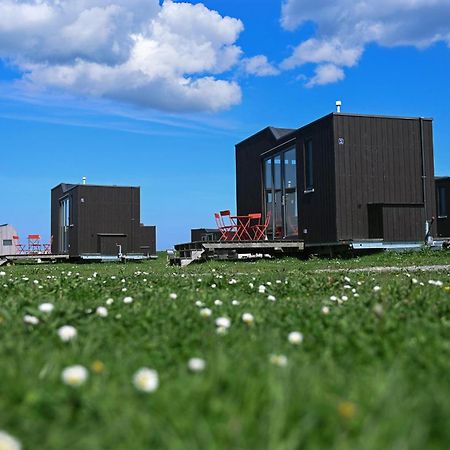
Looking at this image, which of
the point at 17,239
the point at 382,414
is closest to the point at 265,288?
the point at 382,414

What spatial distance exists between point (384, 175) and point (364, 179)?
0.80 meters

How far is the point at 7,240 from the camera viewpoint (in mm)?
43281

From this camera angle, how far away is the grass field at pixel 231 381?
1.63 metres

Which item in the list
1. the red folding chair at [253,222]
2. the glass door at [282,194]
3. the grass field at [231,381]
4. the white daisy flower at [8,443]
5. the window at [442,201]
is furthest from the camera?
the window at [442,201]

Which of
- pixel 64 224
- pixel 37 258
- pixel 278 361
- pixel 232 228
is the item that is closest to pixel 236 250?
pixel 232 228

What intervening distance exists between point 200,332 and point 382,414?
1.54 metres

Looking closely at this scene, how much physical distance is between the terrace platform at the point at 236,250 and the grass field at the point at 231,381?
53.1 feet

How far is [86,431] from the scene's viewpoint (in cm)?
171

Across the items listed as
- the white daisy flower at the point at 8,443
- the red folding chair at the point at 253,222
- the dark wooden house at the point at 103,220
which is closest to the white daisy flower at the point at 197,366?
the white daisy flower at the point at 8,443

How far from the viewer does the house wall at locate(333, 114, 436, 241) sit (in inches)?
725

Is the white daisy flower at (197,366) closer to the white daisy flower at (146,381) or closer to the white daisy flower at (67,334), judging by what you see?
the white daisy flower at (146,381)

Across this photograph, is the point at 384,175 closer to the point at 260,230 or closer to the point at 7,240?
the point at 260,230

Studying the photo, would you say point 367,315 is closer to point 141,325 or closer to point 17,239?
point 141,325

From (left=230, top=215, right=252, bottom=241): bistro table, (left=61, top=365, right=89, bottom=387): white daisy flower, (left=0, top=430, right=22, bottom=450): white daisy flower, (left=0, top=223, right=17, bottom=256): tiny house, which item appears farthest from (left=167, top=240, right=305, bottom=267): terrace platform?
(left=0, top=223, right=17, bottom=256): tiny house
